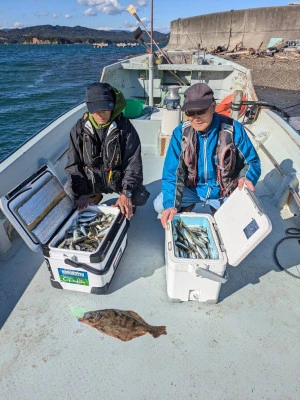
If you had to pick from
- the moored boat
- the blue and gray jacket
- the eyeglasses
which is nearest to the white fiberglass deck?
the moored boat

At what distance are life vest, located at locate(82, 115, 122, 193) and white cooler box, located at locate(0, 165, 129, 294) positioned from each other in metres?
0.53

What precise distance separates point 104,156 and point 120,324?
1923 millimetres

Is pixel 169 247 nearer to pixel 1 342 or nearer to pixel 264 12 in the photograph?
pixel 1 342

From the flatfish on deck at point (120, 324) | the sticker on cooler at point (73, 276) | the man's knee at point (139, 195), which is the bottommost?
the flatfish on deck at point (120, 324)

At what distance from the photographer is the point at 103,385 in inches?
76.7

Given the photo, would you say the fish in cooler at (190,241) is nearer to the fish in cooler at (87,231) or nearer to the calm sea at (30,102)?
the fish in cooler at (87,231)

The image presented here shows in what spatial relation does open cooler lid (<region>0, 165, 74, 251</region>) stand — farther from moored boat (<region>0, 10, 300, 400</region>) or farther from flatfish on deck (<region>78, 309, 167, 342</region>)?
flatfish on deck (<region>78, 309, 167, 342</region>)

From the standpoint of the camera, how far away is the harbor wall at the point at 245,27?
3203cm

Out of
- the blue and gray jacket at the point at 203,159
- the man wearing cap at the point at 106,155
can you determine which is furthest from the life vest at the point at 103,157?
the blue and gray jacket at the point at 203,159

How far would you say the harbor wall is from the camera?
32.0 metres

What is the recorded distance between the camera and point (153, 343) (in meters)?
2.22

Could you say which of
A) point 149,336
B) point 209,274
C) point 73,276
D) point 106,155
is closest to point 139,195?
point 106,155

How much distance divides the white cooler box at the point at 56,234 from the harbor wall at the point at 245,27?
40061 mm

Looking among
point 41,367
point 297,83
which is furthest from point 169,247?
point 297,83
